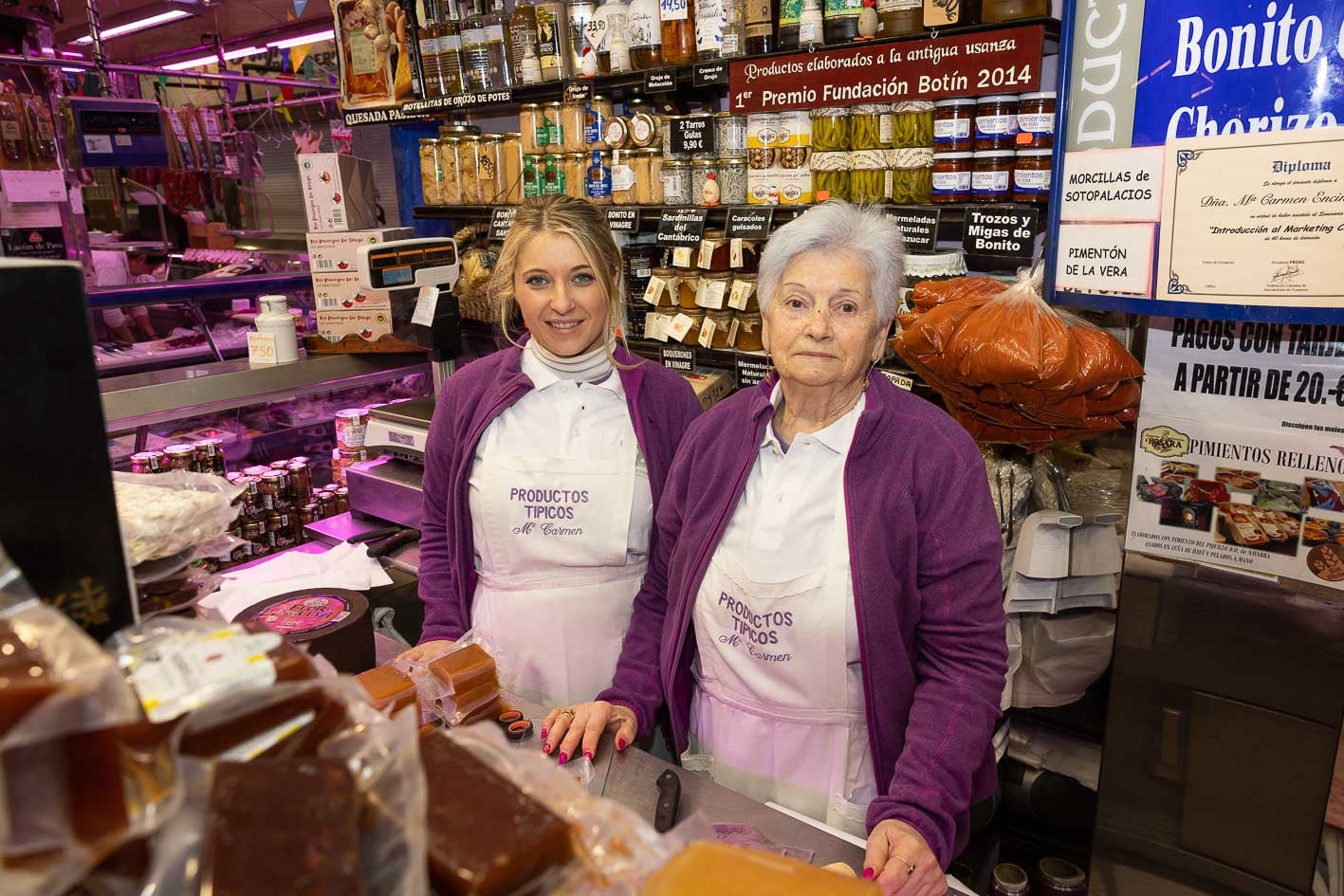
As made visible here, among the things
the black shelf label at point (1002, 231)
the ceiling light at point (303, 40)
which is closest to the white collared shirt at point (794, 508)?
the black shelf label at point (1002, 231)

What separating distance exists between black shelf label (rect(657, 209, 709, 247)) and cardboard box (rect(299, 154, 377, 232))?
1429mm

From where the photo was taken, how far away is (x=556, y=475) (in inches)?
90.5

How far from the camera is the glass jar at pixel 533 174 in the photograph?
367 cm

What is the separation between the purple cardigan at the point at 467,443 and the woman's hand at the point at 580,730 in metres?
0.61

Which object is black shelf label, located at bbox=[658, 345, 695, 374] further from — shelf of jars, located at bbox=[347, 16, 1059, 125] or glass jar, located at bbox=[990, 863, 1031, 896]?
glass jar, located at bbox=[990, 863, 1031, 896]

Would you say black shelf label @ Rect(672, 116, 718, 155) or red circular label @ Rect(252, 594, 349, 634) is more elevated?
black shelf label @ Rect(672, 116, 718, 155)

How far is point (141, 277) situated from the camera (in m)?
7.93

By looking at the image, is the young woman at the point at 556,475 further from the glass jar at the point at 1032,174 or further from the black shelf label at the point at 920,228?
the glass jar at the point at 1032,174

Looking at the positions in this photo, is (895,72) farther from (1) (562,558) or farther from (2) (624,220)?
(1) (562,558)

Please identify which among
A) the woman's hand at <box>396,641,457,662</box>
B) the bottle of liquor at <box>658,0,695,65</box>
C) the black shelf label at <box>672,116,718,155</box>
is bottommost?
the woman's hand at <box>396,641,457,662</box>

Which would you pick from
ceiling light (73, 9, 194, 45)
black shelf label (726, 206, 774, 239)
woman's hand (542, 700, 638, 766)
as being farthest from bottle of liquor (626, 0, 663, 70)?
ceiling light (73, 9, 194, 45)

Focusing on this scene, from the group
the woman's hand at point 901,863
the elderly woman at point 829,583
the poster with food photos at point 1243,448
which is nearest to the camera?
the woman's hand at point 901,863

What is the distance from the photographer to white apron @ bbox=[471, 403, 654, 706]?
90.0 inches

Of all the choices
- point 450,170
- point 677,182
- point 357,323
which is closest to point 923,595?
point 677,182
